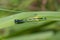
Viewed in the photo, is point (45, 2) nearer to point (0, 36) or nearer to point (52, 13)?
point (52, 13)

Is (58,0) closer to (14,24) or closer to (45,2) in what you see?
(45,2)

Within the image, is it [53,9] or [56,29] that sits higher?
[53,9]

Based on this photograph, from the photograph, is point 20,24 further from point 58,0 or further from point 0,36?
point 58,0

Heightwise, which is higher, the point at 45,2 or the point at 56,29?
the point at 45,2

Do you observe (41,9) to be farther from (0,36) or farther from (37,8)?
(0,36)

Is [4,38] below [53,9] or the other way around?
below

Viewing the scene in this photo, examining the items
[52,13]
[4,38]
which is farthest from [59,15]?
[4,38]

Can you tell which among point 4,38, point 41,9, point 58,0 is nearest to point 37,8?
point 41,9

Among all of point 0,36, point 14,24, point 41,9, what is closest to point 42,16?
point 41,9
